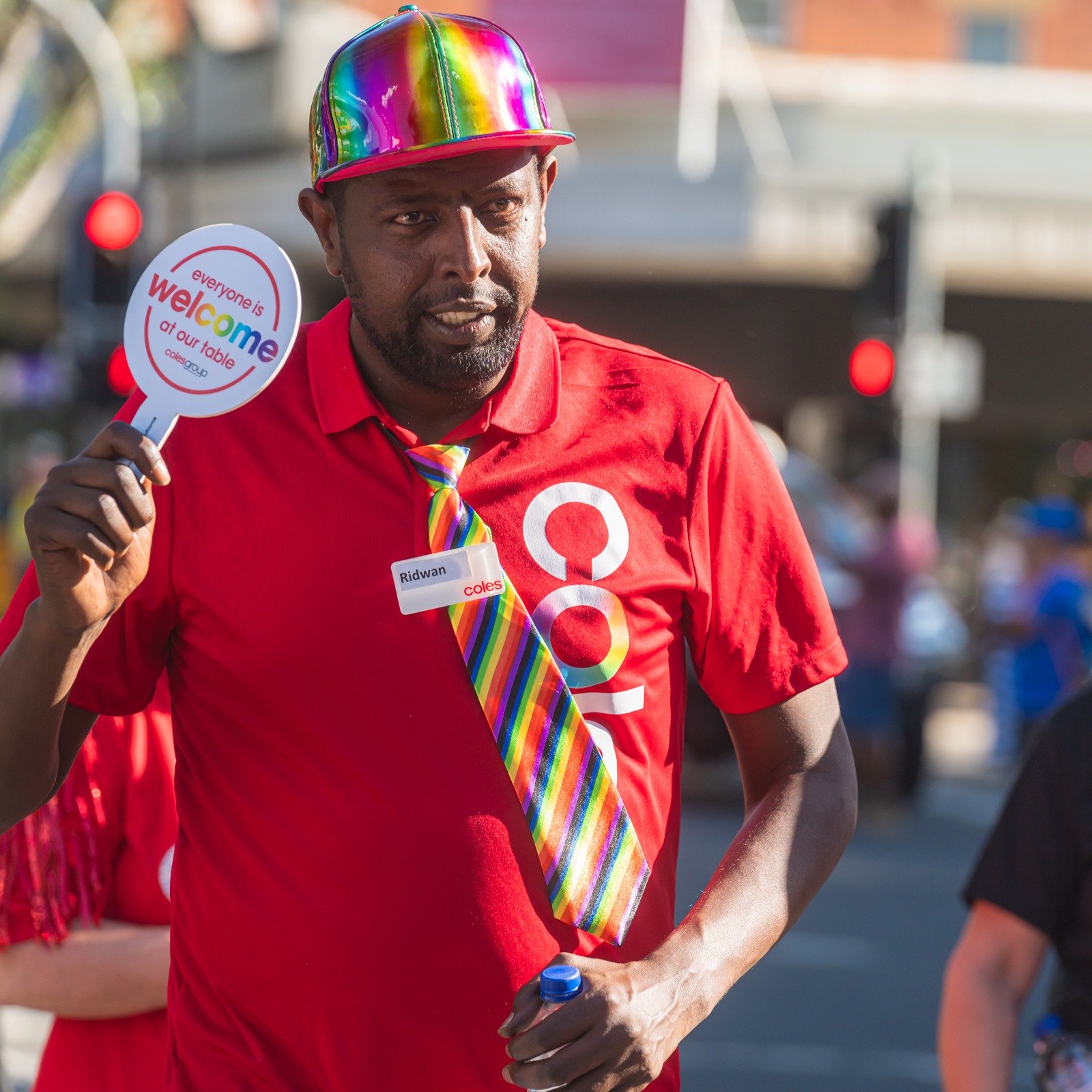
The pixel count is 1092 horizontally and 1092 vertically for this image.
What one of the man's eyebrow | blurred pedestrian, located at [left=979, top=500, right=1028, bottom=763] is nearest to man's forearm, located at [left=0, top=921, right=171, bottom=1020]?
the man's eyebrow

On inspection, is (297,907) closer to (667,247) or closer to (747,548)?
(747,548)

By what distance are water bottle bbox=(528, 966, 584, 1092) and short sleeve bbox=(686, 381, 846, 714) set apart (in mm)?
476

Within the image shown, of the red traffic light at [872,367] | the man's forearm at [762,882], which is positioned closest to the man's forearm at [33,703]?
the man's forearm at [762,882]

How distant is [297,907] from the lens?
6.93ft

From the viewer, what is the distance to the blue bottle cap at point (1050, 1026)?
2.77m

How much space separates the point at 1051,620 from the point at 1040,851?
31.2ft

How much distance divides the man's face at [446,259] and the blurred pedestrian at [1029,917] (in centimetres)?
114

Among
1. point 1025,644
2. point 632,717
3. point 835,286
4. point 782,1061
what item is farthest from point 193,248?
point 835,286

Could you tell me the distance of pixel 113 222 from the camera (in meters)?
11.3

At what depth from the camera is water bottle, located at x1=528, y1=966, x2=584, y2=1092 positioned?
6.29 feet

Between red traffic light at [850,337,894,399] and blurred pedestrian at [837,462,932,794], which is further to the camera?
red traffic light at [850,337,894,399]

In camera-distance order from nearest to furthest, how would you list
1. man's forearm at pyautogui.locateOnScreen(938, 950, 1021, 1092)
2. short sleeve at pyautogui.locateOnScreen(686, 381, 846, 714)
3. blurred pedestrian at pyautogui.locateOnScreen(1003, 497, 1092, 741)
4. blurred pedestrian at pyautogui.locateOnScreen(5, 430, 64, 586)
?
short sleeve at pyautogui.locateOnScreen(686, 381, 846, 714) → man's forearm at pyautogui.locateOnScreen(938, 950, 1021, 1092) → blurred pedestrian at pyautogui.locateOnScreen(1003, 497, 1092, 741) → blurred pedestrian at pyautogui.locateOnScreen(5, 430, 64, 586)

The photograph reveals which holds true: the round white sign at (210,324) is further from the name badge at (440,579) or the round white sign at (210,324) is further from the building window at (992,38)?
the building window at (992,38)

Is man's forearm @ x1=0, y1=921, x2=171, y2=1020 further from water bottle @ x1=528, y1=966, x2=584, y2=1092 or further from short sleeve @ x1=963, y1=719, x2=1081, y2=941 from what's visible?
short sleeve @ x1=963, y1=719, x2=1081, y2=941
